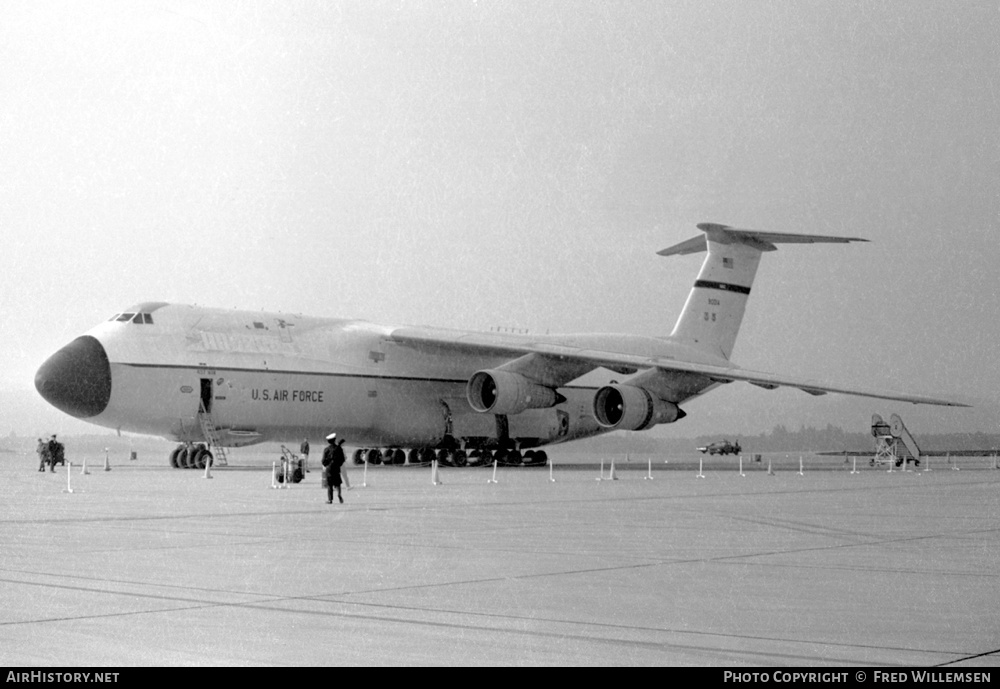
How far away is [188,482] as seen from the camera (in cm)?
2503

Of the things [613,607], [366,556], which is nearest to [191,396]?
[366,556]

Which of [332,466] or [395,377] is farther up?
[395,377]

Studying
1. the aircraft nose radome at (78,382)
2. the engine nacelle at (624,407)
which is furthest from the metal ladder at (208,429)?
the engine nacelle at (624,407)

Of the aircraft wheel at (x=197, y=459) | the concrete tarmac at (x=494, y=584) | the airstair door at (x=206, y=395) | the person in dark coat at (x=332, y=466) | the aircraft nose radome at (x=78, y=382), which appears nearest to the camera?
the concrete tarmac at (x=494, y=584)

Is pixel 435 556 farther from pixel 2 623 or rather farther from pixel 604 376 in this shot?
pixel 604 376

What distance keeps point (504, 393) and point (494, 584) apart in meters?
25.5

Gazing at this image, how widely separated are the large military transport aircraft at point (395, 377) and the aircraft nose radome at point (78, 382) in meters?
0.03

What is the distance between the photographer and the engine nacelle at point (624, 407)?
113ft

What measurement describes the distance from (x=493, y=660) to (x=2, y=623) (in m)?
2.72

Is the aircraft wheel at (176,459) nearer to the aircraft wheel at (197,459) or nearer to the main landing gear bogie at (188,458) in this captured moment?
the main landing gear bogie at (188,458)

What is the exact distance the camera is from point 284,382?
32.8 metres

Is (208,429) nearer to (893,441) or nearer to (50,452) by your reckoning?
(50,452)

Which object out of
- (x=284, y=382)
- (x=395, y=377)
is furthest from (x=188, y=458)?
(x=395, y=377)
